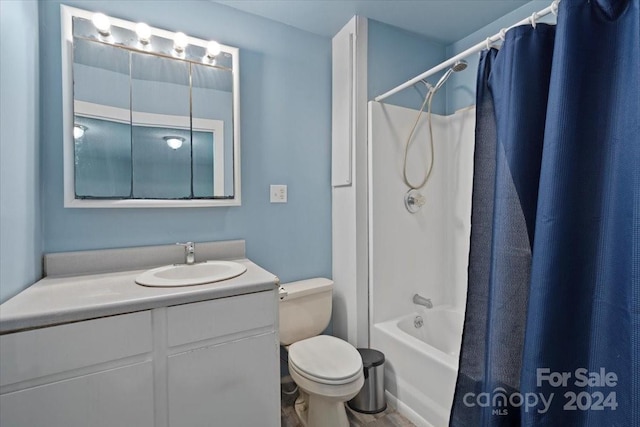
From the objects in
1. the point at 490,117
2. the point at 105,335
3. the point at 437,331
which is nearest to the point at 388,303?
the point at 437,331

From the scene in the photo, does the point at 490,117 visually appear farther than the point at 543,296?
Yes

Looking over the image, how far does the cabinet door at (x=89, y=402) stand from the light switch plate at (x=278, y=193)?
1101 millimetres

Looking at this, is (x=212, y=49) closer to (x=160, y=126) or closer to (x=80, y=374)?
Result: (x=160, y=126)

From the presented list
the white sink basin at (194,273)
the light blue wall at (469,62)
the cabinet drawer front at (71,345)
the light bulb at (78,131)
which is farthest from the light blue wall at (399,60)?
the cabinet drawer front at (71,345)

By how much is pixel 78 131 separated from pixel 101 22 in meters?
0.54

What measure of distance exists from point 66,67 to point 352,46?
1545 mm

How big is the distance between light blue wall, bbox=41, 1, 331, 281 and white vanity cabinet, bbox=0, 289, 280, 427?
616 mm

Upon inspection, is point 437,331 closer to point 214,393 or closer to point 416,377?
point 416,377

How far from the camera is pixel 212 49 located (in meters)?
1.68

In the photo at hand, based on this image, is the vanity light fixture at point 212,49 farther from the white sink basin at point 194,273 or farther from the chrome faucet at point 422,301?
the chrome faucet at point 422,301

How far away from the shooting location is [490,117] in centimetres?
118

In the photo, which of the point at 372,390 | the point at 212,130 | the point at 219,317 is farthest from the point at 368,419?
the point at 212,130

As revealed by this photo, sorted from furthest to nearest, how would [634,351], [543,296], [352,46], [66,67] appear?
[352,46], [66,67], [543,296], [634,351]

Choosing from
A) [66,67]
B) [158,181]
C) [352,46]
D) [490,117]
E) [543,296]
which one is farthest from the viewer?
[352,46]
